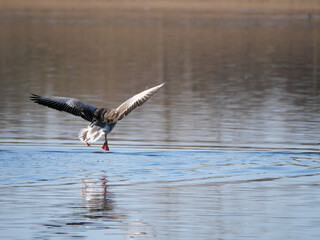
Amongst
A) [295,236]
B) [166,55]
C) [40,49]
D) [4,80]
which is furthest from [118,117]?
[40,49]

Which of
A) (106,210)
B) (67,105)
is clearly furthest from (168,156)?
(106,210)

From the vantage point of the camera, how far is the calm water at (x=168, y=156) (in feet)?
36.3

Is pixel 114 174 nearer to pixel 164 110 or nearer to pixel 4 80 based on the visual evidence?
pixel 164 110

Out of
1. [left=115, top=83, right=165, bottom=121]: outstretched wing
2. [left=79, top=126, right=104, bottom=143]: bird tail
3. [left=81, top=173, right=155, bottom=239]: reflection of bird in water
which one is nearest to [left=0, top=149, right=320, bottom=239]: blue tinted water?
[left=81, top=173, right=155, bottom=239]: reflection of bird in water

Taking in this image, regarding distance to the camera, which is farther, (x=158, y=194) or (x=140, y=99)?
(x=140, y=99)

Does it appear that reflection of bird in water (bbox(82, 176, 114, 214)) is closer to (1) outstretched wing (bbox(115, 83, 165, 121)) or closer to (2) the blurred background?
(1) outstretched wing (bbox(115, 83, 165, 121))

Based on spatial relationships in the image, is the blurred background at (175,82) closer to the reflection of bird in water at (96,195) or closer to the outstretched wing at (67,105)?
the outstretched wing at (67,105)

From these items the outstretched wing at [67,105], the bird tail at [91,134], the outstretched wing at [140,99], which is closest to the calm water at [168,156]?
the bird tail at [91,134]

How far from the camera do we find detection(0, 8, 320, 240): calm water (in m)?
11.1

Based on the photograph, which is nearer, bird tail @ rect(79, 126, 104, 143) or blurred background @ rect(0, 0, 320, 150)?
bird tail @ rect(79, 126, 104, 143)

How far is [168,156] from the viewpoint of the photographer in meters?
15.9

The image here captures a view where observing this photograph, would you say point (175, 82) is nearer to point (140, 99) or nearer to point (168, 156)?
point (168, 156)

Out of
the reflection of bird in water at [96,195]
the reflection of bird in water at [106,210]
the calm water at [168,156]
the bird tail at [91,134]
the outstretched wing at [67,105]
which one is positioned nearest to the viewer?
the reflection of bird in water at [106,210]

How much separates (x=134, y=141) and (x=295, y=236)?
7.70 m
